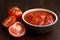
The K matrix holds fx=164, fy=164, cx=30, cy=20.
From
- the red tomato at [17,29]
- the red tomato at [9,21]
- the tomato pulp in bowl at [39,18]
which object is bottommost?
the red tomato at [17,29]

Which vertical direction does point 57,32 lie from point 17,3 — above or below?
below

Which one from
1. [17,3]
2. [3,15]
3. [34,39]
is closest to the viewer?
[34,39]

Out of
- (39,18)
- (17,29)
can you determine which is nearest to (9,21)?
(17,29)

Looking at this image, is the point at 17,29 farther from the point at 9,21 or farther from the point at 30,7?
the point at 30,7

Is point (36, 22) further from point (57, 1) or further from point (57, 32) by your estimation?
point (57, 1)

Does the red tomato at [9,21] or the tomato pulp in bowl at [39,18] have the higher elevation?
the tomato pulp in bowl at [39,18]

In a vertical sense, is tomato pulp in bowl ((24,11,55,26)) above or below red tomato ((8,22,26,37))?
above

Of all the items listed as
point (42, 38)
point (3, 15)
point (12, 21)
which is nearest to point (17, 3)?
point (3, 15)

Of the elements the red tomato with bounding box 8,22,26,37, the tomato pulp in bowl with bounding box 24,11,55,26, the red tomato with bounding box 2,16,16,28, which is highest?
the tomato pulp in bowl with bounding box 24,11,55,26
